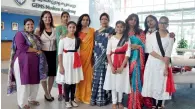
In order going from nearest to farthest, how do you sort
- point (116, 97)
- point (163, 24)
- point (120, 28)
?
point (163, 24), point (120, 28), point (116, 97)

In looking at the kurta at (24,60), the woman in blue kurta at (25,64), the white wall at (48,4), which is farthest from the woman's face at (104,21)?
the white wall at (48,4)

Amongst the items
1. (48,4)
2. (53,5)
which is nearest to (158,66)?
(48,4)

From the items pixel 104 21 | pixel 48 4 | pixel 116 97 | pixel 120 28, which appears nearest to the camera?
pixel 120 28

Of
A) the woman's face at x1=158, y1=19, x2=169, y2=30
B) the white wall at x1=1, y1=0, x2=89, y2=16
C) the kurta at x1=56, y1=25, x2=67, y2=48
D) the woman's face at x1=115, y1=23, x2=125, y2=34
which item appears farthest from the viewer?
the white wall at x1=1, y1=0, x2=89, y2=16

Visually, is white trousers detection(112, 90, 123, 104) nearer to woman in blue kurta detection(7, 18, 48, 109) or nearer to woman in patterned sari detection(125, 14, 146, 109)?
woman in patterned sari detection(125, 14, 146, 109)

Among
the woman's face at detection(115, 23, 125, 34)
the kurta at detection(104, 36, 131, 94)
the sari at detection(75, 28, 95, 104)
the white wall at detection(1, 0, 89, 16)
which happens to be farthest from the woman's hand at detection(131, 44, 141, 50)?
the white wall at detection(1, 0, 89, 16)

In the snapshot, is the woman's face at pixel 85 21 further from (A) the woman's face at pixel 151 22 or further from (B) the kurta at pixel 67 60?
(A) the woman's face at pixel 151 22

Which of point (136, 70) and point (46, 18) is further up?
point (46, 18)

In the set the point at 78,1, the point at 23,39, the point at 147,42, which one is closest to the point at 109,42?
the point at 147,42

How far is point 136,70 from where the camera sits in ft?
9.61

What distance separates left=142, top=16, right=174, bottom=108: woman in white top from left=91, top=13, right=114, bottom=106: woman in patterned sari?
2.10 feet

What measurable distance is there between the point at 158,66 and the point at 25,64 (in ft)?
5.93

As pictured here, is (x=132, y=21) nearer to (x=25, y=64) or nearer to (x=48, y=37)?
(x=48, y=37)

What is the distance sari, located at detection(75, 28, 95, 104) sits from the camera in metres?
3.24
